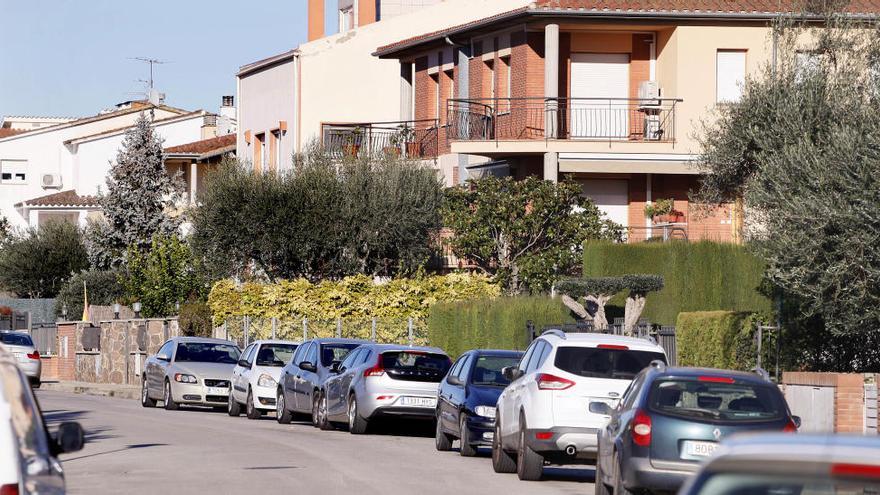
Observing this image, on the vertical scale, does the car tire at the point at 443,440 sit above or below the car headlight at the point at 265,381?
below

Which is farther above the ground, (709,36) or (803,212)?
(709,36)

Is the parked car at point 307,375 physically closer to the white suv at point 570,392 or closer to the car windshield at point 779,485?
the white suv at point 570,392

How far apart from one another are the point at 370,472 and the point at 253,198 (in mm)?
25684

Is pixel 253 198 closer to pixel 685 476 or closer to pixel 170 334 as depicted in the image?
pixel 170 334

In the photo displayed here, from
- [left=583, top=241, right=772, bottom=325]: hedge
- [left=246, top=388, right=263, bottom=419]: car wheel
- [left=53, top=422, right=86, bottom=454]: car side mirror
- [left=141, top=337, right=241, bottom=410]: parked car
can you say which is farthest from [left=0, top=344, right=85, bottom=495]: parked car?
[left=141, top=337, right=241, bottom=410]: parked car

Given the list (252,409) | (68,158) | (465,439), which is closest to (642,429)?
(465,439)

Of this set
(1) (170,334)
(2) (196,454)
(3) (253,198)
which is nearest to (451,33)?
(3) (253,198)

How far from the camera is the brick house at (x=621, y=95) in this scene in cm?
3797

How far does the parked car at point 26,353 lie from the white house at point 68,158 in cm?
3493

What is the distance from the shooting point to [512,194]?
36344 mm

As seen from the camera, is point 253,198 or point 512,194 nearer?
point 512,194

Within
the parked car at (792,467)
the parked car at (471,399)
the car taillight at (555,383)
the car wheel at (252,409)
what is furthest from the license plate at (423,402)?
the parked car at (792,467)

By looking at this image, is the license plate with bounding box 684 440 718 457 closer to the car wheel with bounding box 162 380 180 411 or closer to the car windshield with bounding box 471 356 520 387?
the car windshield with bounding box 471 356 520 387

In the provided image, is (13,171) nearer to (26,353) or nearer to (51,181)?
(51,181)
